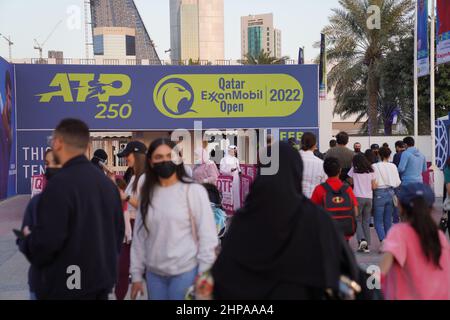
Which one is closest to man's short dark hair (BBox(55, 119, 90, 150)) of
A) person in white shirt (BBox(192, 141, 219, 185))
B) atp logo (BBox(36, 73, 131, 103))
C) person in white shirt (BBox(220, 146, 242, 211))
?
person in white shirt (BBox(192, 141, 219, 185))

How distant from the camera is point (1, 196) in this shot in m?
21.5

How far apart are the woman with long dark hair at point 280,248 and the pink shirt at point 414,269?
1.85ft

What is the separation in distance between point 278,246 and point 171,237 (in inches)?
52.2

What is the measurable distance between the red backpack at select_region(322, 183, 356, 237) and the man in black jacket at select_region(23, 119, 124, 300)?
3.91m

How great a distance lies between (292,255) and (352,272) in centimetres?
41

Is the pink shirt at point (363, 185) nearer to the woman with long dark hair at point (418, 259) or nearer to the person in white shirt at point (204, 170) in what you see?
the person in white shirt at point (204, 170)

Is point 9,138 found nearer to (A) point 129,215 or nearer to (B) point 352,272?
(A) point 129,215

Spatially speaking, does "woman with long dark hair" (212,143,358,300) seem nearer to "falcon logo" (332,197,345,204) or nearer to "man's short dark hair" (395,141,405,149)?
"falcon logo" (332,197,345,204)

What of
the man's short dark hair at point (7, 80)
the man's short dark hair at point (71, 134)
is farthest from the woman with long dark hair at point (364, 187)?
the man's short dark hair at point (7, 80)

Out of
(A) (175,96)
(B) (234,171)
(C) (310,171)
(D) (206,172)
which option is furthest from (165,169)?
(A) (175,96)

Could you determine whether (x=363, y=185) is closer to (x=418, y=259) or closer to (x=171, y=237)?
(x=171, y=237)

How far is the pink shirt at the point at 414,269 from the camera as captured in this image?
3914mm

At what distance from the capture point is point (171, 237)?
4.50 metres
